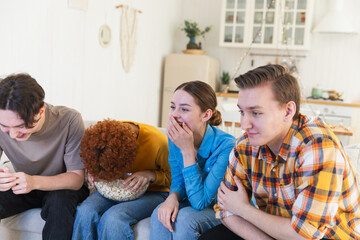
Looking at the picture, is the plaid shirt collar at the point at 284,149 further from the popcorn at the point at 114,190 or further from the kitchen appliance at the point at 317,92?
the kitchen appliance at the point at 317,92

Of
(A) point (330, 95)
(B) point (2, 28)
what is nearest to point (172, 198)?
(B) point (2, 28)

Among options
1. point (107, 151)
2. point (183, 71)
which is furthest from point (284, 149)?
point (183, 71)

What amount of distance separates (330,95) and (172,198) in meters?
3.97

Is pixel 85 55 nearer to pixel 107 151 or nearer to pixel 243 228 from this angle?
pixel 107 151

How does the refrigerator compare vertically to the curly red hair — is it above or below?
above

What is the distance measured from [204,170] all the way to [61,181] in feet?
2.26

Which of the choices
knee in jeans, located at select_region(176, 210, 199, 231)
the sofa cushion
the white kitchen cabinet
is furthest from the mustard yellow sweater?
the white kitchen cabinet

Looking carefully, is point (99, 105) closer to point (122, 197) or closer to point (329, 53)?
point (122, 197)

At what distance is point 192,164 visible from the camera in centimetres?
170

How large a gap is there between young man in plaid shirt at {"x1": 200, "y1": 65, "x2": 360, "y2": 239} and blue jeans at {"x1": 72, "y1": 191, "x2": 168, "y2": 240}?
1.42 feet

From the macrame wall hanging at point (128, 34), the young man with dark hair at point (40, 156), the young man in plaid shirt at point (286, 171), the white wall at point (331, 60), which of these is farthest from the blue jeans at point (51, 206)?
the white wall at point (331, 60)

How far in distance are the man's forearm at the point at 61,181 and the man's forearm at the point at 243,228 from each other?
776mm

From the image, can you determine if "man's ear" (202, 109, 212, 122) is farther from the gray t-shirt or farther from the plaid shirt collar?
the gray t-shirt

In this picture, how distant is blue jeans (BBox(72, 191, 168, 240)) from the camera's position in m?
1.73
